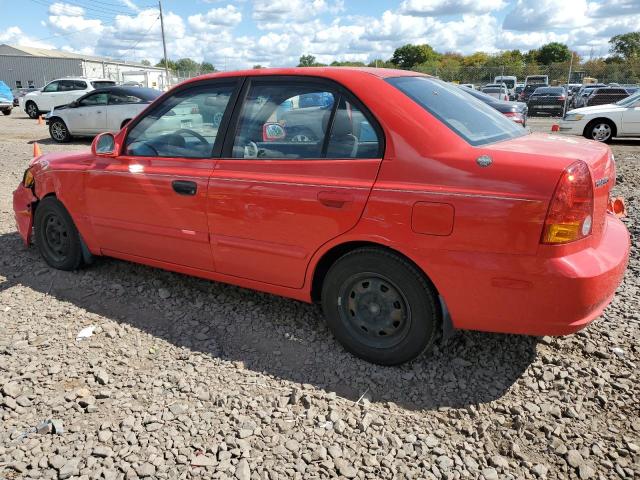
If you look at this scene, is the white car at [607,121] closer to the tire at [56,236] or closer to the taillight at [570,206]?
the taillight at [570,206]

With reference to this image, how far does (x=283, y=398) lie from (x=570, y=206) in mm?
1766

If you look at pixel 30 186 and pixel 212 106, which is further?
pixel 30 186

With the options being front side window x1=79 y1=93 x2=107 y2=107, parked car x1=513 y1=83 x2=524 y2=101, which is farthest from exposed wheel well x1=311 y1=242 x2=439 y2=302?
parked car x1=513 y1=83 x2=524 y2=101

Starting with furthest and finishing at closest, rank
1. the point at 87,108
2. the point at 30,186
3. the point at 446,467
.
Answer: the point at 87,108 < the point at 30,186 < the point at 446,467

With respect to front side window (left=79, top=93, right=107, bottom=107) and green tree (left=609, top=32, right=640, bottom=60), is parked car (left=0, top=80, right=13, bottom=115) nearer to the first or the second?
front side window (left=79, top=93, right=107, bottom=107)

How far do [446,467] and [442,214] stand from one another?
47.0 inches

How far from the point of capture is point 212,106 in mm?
3609

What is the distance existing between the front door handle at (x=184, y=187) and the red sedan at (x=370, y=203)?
0.03 ft

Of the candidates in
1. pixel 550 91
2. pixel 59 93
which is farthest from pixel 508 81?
pixel 59 93

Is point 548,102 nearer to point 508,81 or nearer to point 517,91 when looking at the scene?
point 508,81

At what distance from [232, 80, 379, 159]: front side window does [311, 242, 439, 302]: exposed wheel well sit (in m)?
0.51

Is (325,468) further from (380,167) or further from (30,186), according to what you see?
(30,186)

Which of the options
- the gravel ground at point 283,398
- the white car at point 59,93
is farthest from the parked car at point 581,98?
the gravel ground at point 283,398

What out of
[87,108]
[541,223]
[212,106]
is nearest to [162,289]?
[212,106]
